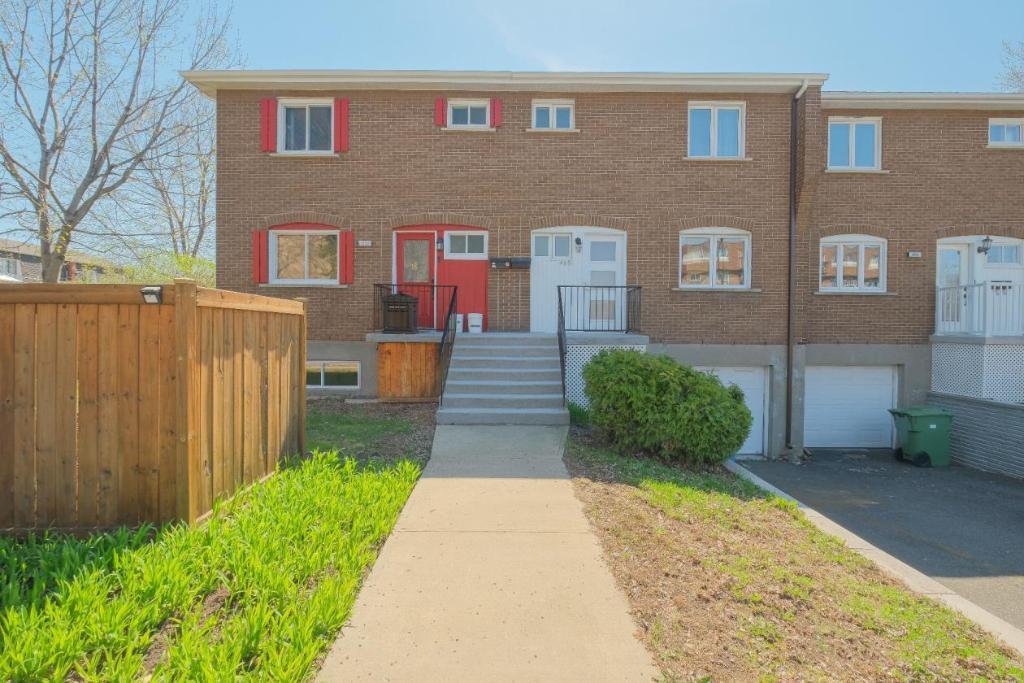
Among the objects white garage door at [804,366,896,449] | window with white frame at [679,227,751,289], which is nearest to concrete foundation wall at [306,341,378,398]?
window with white frame at [679,227,751,289]

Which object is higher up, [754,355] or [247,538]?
[754,355]

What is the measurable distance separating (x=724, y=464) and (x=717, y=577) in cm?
431

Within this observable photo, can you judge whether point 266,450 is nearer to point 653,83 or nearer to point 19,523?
point 19,523

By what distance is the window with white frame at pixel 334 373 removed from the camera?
11742 millimetres

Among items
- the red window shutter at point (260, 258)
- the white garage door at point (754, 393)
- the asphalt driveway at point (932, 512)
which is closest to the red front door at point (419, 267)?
the red window shutter at point (260, 258)

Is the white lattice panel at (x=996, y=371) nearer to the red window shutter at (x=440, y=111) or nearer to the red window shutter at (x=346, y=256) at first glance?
the red window shutter at (x=440, y=111)

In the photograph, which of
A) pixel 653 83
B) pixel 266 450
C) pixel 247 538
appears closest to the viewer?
pixel 247 538

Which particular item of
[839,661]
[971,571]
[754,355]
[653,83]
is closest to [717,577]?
[839,661]

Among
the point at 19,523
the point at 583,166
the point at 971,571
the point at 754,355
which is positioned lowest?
the point at 971,571

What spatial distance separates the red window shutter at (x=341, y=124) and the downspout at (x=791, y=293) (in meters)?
8.95

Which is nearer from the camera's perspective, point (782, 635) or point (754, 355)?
point (782, 635)

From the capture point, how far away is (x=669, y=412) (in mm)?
7406

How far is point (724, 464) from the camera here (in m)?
8.05

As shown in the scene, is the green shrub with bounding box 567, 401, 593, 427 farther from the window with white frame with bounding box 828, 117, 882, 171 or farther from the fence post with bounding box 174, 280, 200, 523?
the window with white frame with bounding box 828, 117, 882, 171
